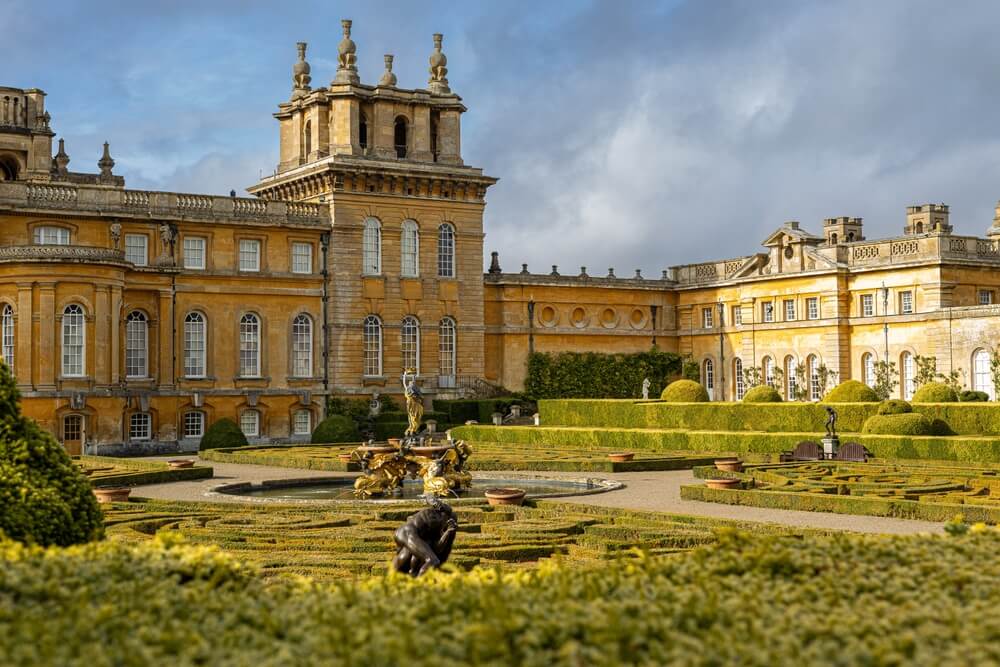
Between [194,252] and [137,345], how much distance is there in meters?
3.68

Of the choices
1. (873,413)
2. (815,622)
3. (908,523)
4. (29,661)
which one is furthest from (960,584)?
(873,413)

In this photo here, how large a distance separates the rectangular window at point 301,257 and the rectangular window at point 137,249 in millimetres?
5206

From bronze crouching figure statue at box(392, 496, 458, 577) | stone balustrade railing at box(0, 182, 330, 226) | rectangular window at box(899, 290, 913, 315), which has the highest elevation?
stone balustrade railing at box(0, 182, 330, 226)

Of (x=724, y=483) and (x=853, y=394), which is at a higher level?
(x=853, y=394)

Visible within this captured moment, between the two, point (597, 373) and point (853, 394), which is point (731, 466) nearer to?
point (853, 394)

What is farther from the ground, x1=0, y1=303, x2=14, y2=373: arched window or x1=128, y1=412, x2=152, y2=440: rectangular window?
x1=0, y1=303, x2=14, y2=373: arched window

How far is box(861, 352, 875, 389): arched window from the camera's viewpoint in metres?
49.8

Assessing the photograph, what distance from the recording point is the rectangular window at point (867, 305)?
49812 millimetres

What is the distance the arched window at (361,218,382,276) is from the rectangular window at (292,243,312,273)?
197 centimetres

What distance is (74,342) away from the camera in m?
38.8

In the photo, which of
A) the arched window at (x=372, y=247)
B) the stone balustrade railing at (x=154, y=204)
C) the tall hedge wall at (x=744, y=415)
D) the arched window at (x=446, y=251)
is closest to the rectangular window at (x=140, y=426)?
the stone balustrade railing at (x=154, y=204)

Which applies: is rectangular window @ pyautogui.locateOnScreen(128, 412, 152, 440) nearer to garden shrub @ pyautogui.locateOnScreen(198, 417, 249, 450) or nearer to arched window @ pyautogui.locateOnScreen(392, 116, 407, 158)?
garden shrub @ pyautogui.locateOnScreen(198, 417, 249, 450)

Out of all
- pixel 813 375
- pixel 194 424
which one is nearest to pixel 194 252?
pixel 194 424

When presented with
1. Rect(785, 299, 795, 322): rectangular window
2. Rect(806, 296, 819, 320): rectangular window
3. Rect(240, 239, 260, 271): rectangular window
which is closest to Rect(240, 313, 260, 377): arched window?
Rect(240, 239, 260, 271): rectangular window
